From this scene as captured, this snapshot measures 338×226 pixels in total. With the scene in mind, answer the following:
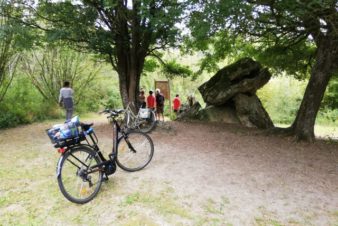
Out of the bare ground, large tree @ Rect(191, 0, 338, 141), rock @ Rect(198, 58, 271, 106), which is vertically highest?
large tree @ Rect(191, 0, 338, 141)

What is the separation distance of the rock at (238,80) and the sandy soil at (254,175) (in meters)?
3.24

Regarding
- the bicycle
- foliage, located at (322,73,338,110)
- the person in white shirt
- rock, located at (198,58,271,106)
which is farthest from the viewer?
foliage, located at (322,73,338,110)

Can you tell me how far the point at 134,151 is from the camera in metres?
5.23

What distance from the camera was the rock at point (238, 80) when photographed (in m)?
11.1

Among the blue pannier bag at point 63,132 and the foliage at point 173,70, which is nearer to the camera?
the blue pannier bag at point 63,132

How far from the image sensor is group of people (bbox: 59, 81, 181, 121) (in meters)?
9.19

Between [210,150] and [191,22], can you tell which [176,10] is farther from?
[210,150]

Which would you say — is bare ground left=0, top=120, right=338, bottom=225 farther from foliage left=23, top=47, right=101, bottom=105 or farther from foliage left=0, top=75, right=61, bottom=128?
foliage left=23, top=47, right=101, bottom=105

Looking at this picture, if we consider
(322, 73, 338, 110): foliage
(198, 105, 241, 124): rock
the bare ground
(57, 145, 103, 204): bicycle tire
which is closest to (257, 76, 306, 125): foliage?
(322, 73, 338, 110): foliage

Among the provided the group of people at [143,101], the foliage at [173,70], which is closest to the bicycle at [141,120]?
the group of people at [143,101]

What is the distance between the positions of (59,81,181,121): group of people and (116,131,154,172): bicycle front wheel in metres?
4.67

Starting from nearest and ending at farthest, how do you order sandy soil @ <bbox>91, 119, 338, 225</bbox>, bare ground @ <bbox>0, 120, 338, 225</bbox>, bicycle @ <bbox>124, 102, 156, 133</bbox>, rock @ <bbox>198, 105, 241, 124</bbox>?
bare ground @ <bbox>0, 120, 338, 225</bbox>
sandy soil @ <bbox>91, 119, 338, 225</bbox>
bicycle @ <bbox>124, 102, 156, 133</bbox>
rock @ <bbox>198, 105, 241, 124</bbox>

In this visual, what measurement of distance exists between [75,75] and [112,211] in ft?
42.9

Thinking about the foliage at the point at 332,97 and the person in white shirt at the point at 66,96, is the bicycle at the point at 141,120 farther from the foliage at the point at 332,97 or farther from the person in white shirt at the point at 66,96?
the foliage at the point at 332,97
